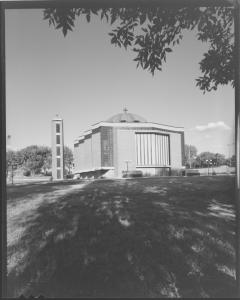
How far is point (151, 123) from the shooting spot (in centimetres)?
265

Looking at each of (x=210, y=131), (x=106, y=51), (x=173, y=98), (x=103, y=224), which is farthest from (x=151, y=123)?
(x=103, y=224)

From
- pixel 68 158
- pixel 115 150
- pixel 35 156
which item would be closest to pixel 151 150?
pixel 115 150

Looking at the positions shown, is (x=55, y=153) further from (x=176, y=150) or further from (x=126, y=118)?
(x=176, y=150)

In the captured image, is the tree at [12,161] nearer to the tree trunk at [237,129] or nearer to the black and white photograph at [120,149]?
the black and white photograph at [120,149]

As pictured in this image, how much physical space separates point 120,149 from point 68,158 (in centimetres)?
50

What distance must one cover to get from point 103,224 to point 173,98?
132cm

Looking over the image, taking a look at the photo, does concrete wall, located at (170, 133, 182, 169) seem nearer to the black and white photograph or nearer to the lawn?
the black and white photograph

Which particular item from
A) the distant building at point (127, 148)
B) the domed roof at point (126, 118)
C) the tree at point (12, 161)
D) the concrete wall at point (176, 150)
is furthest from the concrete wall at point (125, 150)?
the tree at point (12, 161)

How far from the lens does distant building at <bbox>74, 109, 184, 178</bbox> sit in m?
2.64

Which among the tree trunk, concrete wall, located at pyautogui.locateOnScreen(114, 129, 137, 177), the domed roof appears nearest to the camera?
the tree trunk

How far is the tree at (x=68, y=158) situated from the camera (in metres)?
2.62

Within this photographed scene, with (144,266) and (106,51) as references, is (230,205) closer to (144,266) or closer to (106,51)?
(144,266)

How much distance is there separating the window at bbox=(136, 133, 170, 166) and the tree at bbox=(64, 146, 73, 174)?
0.63 m

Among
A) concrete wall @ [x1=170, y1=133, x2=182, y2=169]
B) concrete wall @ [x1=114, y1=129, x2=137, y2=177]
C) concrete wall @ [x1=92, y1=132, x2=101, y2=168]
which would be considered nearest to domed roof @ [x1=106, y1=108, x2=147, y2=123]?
concrete wall @ [x1=114, y1=129, x2=137, y2=177]
